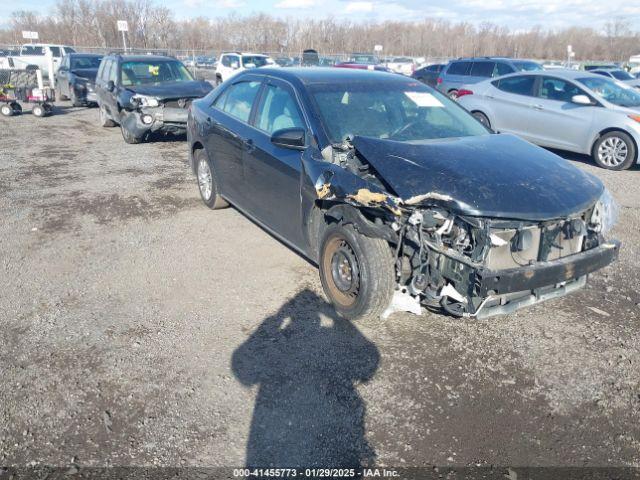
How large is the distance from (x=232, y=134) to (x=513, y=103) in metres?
6.98

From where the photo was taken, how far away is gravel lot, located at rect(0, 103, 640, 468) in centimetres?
273

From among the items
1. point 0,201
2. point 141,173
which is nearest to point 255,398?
point 0,201

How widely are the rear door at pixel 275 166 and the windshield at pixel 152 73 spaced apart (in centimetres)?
743

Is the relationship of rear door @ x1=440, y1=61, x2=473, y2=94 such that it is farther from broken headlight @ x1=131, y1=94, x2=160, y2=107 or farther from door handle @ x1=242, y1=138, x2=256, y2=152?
door handle @ x1=242, y1=138, x2=256, y2=152

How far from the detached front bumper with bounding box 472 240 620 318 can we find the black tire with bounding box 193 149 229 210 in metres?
3.66

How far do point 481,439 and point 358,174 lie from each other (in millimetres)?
1856

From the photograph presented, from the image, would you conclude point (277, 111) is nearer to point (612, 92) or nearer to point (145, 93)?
point (145, 93)

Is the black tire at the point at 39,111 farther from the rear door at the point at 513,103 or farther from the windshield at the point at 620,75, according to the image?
the windshield at the point at 620,75

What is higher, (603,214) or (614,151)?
(603,214)

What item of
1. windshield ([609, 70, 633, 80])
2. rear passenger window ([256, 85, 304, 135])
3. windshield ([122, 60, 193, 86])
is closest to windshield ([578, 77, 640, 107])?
rear passenger window ([256, 85, 304, 135])

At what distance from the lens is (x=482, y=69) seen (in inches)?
583

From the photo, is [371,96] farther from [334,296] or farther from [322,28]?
[322,28]

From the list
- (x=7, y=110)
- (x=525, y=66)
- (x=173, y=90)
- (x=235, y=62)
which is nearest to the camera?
(x=173, y=90)

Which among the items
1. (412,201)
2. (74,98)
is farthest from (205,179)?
(74,98)
